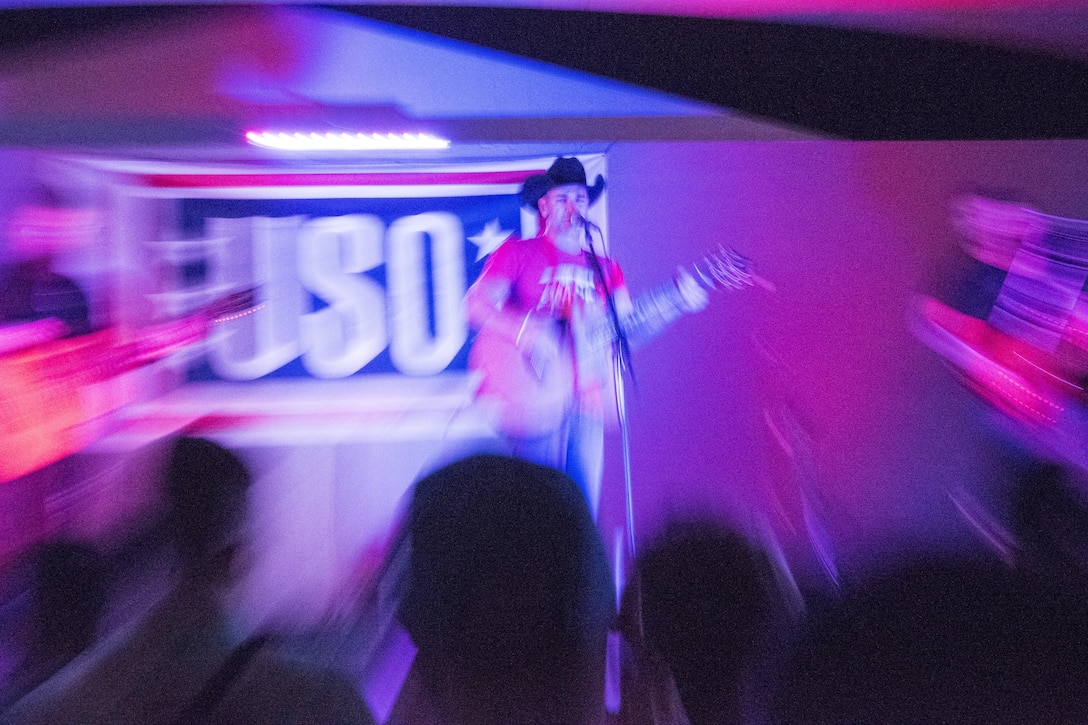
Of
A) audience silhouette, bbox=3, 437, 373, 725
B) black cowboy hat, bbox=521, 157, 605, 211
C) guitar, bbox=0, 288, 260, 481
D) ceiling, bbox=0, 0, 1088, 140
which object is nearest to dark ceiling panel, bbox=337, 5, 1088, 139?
ceiling, bbox=0, 0, 1088, 140

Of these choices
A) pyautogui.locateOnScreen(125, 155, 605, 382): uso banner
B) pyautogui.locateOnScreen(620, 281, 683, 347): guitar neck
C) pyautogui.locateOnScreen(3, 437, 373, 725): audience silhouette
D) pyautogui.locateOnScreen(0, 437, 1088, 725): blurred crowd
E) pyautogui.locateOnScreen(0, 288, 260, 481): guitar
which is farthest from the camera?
pyautogui.locateOnScreen(620, 281, 683, 347): guitar neck

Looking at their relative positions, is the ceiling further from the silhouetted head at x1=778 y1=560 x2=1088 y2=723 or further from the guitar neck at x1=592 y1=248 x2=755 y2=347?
the silhouetted head at x1=778 y1=560 x2=1088 y2=723

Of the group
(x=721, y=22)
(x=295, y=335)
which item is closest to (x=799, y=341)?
(x=721, y=22)

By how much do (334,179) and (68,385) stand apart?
115 cm

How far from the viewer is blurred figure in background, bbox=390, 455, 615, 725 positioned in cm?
203

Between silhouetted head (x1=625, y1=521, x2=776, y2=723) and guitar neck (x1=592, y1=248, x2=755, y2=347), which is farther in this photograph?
guitar neck (x1=592, y1=248, x2=755, y2=347)

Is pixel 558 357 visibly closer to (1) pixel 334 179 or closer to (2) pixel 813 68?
(1) pixel 334 179

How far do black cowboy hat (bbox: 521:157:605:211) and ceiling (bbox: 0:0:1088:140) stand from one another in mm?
369

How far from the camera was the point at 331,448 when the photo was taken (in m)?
2.25

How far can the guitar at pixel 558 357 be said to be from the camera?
229 cm

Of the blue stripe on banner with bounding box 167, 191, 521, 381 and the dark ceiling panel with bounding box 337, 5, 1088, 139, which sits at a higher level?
the dark ceiling panel with bounding box 337, 5, 1088, 139

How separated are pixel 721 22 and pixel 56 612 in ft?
10.3

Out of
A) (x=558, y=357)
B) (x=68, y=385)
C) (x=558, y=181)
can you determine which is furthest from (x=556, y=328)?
(x=68, y=385)

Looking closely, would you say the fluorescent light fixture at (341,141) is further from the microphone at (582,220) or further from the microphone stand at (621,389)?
the microphone stand at (621,389)
